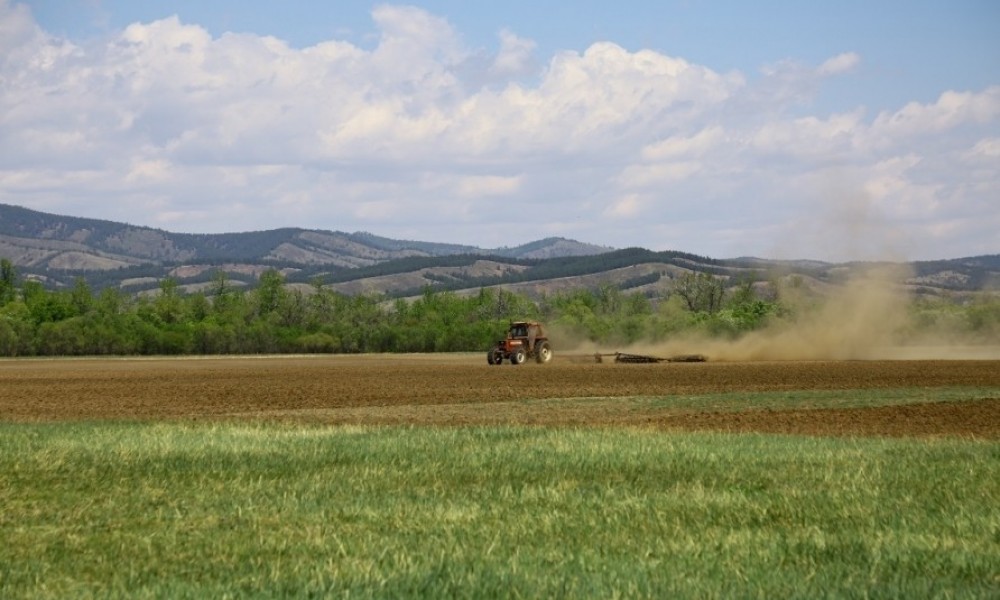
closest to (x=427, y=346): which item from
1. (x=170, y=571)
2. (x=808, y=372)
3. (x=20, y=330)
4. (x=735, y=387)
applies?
(x=20, y=330)

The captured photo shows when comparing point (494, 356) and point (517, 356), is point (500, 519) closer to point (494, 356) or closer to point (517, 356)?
point (517, 356)

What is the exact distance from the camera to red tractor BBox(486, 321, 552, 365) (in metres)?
75.5

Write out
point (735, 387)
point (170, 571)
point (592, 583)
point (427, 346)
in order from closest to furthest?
point (592, 583)
point (170, 571)
point (735, 387)
point (427, 346)

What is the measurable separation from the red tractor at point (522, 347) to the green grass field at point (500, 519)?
164 feet

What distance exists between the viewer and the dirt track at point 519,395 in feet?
114

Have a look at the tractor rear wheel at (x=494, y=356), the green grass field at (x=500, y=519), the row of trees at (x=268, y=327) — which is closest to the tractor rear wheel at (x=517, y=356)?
the tractor rear wheel at (x=494, y=356)

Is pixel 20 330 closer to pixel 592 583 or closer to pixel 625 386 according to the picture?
pixel 625 386

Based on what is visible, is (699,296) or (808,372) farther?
(699,296)

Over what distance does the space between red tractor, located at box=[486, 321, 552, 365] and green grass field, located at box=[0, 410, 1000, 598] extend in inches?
1974

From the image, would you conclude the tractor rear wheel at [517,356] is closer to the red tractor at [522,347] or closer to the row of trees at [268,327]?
the red tractor at [522,347]

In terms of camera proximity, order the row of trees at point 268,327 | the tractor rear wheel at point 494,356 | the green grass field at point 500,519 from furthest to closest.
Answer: the row of trees at point 268,327 < the tractor rear wheel at point 494,356 < the green grass field at point 500,519

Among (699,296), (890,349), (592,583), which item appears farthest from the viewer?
(699,296)

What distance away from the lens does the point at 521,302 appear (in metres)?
192

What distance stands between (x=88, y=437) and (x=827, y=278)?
7512cm
